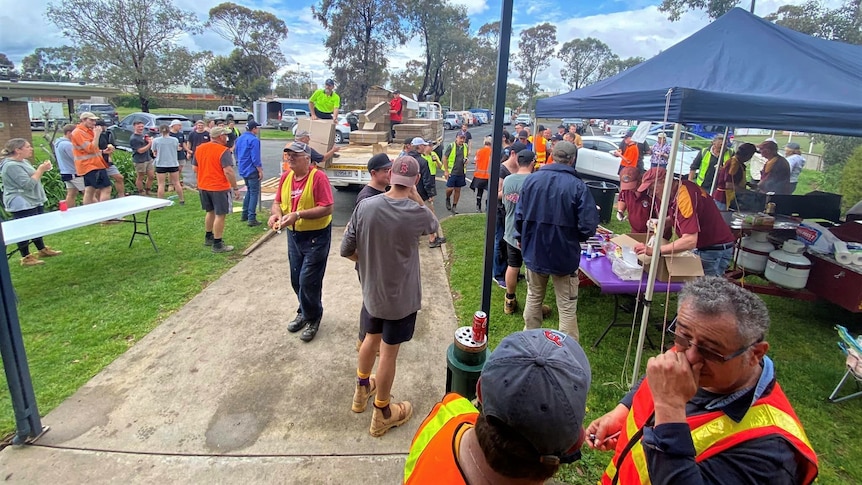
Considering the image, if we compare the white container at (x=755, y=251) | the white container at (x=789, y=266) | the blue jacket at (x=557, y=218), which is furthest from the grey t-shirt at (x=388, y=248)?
the white container at (x=755, y=251)

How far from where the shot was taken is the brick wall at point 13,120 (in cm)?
1368

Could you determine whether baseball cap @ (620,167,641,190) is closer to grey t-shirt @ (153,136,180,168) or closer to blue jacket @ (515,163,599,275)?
blue jacket @ (515,163,599,275)

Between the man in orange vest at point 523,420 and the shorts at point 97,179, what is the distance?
906 cm

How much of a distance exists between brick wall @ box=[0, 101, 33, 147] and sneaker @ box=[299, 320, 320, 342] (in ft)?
50.7

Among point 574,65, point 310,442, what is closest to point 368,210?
point 310,442

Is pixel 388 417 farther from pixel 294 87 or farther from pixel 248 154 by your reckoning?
pixel 294 87

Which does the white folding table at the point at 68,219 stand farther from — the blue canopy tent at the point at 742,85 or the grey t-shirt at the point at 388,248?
the blue canopy tent at the point at 742,85

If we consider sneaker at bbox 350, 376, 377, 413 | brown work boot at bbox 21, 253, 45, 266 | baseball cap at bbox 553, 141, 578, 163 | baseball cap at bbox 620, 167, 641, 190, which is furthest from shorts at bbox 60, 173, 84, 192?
baseball cap at bbox 620, 167, 641, 190

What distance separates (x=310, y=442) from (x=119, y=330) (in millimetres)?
2749

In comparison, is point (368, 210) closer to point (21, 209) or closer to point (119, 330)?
point (119, 330)

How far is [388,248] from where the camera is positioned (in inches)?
107

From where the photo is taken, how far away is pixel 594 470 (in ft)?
8.96

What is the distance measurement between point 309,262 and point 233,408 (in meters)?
1.38

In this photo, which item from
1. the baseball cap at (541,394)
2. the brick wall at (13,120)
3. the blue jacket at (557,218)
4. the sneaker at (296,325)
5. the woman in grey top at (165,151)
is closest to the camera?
the baseball cap at (541,394)
